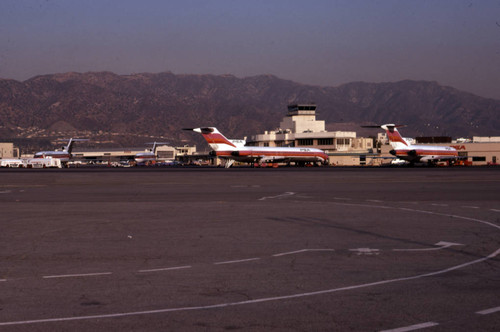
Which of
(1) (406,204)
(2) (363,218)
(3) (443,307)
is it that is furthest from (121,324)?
(1) (406,204)

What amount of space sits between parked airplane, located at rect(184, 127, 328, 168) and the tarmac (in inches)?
3340

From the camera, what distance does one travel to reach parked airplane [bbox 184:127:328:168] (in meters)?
113

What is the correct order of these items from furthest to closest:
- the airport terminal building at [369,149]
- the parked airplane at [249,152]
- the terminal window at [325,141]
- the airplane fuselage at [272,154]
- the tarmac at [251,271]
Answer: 1. the terminal window at [325,141]
2. the airport terminal building at [369,149]
3. the airplane fuselage at [272,154]
4. the parked airplane at [249,152]
5. the tarmac at [251,271]

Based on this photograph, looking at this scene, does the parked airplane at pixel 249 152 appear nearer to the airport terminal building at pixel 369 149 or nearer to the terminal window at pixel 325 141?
the airport terminal building at pixel 369 149

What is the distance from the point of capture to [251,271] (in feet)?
43.3

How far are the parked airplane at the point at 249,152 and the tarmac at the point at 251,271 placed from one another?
3340 inches

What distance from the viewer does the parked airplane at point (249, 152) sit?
11312 cm

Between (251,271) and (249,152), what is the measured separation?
10330 cm

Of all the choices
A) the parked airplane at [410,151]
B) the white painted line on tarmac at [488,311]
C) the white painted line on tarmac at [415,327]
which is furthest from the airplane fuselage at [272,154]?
the white painted line on tarmac at [415,327]

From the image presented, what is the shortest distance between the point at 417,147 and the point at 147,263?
112 meters

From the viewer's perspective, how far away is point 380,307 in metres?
10.1

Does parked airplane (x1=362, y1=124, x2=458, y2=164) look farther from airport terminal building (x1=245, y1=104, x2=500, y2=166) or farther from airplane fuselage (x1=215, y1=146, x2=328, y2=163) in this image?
airport terminal building (x1=245, y1=104, x2=500, y2=166)

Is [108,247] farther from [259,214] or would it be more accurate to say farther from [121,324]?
[259,214]

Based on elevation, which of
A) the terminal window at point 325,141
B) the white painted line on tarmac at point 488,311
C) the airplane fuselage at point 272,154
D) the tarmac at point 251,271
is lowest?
the tarmac at point 251,271
